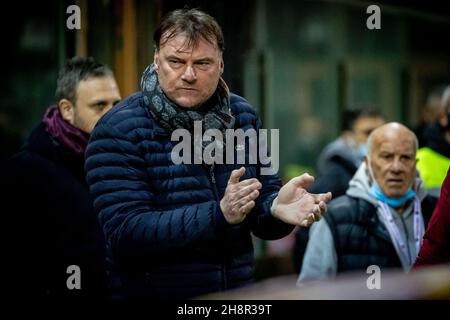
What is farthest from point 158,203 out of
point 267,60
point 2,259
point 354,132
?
point 267,60

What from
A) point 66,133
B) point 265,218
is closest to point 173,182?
point 265,218

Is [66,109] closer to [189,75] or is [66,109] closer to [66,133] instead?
[66,133]

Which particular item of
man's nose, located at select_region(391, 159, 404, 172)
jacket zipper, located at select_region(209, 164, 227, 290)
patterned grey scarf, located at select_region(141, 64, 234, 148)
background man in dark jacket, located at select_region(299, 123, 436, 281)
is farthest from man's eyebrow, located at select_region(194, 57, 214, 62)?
man's nose, located at select_region(391, 159, 404, 172)

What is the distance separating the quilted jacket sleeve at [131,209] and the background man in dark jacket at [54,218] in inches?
42.3

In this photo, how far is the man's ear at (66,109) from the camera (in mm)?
4613

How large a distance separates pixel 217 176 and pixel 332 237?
1.67 meters

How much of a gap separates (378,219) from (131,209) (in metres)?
2.06

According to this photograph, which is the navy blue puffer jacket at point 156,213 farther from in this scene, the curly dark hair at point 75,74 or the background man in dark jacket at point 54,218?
the curly dark hair at point 75,74

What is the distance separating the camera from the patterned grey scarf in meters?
3.30

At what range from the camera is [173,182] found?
329 cm

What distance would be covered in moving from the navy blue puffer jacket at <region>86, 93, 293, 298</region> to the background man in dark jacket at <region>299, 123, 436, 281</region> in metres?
1.52

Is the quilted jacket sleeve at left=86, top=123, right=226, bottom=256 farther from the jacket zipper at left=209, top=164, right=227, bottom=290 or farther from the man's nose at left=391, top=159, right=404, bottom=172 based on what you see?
the man's nose at left=391, top=159, right=404, bottom=172

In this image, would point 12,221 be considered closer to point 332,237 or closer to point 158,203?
point 158,203

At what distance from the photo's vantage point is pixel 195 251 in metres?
3.29
